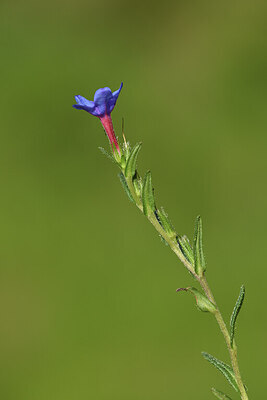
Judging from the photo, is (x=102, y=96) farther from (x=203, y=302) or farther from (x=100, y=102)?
(x=203, y=302)

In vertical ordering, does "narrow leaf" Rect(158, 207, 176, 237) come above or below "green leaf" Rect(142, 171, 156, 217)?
below

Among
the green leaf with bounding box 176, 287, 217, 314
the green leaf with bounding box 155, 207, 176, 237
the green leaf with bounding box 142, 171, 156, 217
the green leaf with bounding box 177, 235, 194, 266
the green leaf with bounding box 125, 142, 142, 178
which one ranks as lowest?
the green leaf with bounding box 176, 287, 217, 314

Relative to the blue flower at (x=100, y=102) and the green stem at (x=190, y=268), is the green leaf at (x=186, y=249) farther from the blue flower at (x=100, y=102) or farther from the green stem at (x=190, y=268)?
the blue flower at (x=100, y=102)

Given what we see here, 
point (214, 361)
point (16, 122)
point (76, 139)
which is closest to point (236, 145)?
point (76, 139)

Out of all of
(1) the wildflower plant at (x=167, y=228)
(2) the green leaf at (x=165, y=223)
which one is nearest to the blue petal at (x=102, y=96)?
(1) the wildflower plant at (x=167, y=228)

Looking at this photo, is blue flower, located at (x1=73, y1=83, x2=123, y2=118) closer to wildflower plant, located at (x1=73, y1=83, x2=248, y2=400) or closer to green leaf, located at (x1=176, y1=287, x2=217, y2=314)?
wildflower plant, located at (x1=73, y1=83, x2=248, y2=400)

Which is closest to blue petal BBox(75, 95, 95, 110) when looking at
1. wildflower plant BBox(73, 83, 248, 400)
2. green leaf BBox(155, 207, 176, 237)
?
wildflower plant BBox(73, 83, 248, 400)

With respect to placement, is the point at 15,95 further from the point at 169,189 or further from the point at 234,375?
the point at 234,375
